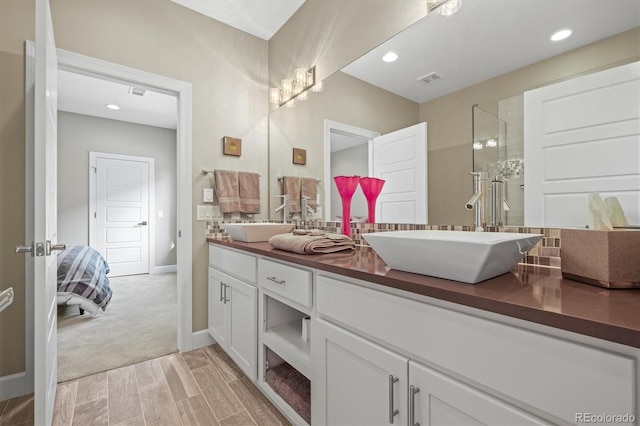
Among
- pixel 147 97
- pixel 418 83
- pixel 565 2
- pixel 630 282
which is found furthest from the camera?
pixel 147 97

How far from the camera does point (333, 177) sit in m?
1.94

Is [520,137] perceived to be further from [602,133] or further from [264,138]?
[264,138]

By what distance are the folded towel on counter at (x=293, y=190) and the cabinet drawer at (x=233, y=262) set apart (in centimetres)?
65

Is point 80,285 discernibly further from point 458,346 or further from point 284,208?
point 458,346

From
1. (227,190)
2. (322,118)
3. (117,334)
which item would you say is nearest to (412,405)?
(322,118)

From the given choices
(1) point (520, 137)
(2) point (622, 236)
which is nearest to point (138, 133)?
(1) point (520, 137)

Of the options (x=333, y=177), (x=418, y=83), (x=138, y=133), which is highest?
(x=138, y=133)

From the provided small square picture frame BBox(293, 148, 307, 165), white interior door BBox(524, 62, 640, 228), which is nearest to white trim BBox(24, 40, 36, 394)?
small square picture frame BBox(293, 148, 307, 165)

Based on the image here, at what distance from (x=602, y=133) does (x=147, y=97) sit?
14.9 feet

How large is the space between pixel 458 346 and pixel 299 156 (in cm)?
183

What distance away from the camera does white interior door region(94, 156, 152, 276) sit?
4.79 m

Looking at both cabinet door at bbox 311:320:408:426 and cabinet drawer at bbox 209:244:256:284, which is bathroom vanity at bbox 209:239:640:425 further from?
cabinet drawer at bbox 209:244:256:284

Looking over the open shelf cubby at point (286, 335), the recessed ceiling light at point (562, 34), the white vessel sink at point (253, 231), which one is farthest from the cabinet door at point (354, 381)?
the recessed ceiling light at point (562, 34)

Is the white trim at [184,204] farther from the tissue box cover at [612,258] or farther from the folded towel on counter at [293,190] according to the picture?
the tissue box cover at [612,258]
